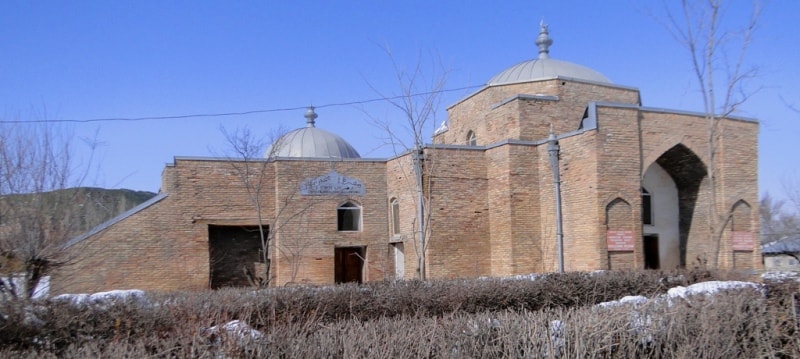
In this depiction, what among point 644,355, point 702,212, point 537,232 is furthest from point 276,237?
point 644,355

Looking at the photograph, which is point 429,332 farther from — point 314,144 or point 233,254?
point 314,144

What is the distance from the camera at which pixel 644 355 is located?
5320 mm

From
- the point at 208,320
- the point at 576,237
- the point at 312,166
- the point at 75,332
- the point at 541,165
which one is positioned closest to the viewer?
→ the point at 208,320

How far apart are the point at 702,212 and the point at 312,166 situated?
1171 centimetres

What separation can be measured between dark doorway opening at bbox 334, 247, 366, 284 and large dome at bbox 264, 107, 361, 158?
634cm

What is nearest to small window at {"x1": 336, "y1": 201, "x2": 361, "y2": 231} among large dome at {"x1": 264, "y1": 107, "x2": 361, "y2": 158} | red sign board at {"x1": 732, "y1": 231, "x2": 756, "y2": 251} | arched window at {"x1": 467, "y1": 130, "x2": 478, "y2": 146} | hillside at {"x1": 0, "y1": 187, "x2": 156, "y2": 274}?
arched window at {"x1": 467, "y1": 130, "x2": 478, "y2": 146}

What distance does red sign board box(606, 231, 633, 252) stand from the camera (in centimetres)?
1741

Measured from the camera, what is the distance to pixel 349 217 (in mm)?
21047

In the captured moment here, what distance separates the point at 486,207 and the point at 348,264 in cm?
473

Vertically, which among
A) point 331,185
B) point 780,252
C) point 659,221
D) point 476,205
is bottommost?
point 780,252

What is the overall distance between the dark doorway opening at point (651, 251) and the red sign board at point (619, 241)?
3.72 meters

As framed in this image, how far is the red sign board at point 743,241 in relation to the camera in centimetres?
1958

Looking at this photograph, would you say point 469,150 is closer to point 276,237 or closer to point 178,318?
point 276,237

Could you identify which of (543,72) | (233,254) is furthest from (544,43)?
(233,254)
